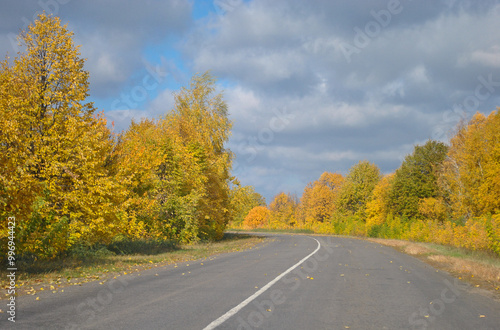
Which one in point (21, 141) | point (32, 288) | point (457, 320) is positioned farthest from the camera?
point (21, 141)

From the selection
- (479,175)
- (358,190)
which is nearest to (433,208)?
(479,175)

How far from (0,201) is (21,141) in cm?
423

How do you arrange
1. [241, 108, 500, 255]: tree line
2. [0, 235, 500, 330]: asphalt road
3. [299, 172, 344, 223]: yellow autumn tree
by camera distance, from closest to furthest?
[0, 235, 500, 330]: asphalt road → [241, 108, 500, 255]: tree line → [299, 172, 344, 223]: yellow autumn tree

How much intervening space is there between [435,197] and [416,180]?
314 cm

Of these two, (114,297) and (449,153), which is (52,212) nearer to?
(114,297)

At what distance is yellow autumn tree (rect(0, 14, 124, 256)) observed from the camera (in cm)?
1297

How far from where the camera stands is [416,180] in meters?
51.4

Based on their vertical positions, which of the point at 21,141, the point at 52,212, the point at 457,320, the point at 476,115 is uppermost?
→ the point at 476,115

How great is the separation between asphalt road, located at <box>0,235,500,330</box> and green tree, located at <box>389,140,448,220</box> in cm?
4189

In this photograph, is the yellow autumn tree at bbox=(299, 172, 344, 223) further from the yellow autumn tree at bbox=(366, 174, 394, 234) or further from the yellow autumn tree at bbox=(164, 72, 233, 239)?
the yellow autumn tree at bbox=(164, 72, 233, 239)

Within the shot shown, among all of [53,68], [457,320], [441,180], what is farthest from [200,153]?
[441,180]

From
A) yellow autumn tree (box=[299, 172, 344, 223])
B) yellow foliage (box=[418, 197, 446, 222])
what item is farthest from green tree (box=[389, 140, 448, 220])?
yellow autumn tree (box=[299, 172, 344, 223])

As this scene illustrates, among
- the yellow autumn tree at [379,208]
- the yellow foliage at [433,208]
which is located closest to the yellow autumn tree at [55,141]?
the yellow foliage at [433,208]

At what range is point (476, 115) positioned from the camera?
48.1 metres
